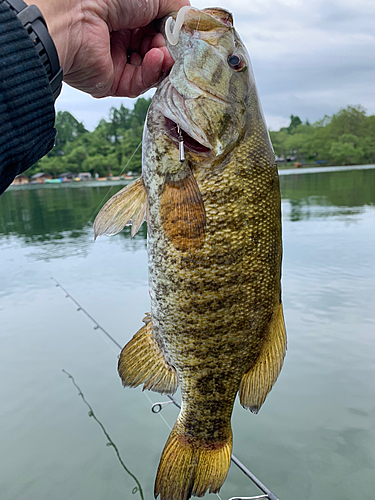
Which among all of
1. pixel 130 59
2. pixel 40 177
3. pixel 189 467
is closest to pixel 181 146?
pixel 130 59

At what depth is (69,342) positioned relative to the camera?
7062mm

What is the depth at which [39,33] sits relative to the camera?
4.34 feet

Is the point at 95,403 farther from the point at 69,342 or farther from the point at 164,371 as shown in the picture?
the point at 164,371

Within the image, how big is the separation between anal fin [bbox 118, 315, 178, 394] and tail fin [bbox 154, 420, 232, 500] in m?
0.23

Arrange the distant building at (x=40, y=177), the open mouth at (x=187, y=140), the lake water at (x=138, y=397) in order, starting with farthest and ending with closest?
the distant building at (x=40, y=177) < the lake water at (x=138, y=397) < the open mouth at (x=187, y=140)

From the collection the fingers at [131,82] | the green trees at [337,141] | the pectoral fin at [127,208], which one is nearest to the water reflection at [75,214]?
the fingers at [131,82]

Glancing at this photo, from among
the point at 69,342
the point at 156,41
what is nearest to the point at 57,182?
the point at 69,342

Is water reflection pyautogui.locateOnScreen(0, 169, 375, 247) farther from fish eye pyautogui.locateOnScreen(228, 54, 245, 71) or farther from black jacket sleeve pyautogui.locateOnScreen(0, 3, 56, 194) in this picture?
black jacket sleeve pyautogui.locateOnScreen(0, 3, 56, 194)

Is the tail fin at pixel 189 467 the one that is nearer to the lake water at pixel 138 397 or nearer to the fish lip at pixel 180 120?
the fish lip at pixel 180 120

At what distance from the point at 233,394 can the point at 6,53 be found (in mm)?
1706

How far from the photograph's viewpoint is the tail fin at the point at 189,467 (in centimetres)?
187

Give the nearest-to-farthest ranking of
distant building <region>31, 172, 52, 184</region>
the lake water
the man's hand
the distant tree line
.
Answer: the man's hand < the lake water < the distant tree line < distant building <region>31, 172, 52, 184</region>

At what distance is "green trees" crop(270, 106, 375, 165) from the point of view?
82750 mm

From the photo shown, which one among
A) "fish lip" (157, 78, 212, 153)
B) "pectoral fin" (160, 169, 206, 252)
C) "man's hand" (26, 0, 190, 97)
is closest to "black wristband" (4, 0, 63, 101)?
"man's hand" (26, 0, 190, 97)
